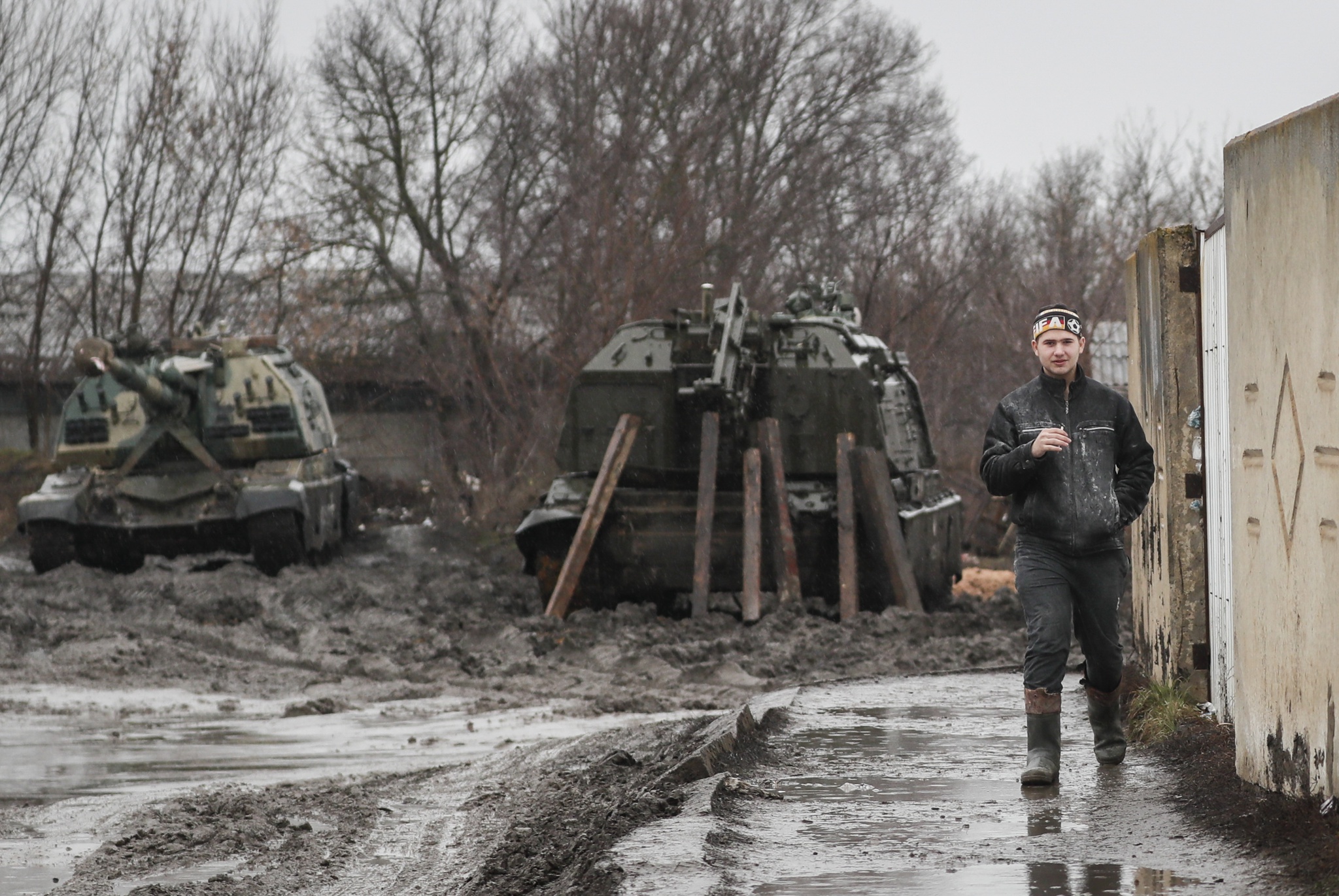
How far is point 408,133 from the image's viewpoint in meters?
31.9

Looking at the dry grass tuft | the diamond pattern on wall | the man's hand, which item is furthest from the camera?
the dry grass tuft

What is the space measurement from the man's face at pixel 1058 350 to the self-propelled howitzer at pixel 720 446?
9146 mm

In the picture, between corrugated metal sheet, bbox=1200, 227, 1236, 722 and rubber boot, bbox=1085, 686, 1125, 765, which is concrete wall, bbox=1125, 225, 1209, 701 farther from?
rubber boot, bbox=1085, 686, 1125, 765

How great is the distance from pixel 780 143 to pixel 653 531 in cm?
1898

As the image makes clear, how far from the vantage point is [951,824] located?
5.94 m

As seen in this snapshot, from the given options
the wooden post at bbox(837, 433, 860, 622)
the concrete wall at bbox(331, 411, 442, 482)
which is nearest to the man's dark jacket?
the wooden post at bbox(837, 433, 860, 622)

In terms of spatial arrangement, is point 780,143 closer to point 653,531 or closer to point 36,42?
point 36,42

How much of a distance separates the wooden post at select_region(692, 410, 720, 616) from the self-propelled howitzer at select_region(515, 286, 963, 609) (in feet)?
0.96

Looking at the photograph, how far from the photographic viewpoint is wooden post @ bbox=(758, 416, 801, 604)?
15703mm

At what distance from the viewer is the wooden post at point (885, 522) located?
1577cm

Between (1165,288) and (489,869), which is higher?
(1165,288)

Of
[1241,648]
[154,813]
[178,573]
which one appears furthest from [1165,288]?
[178,573]

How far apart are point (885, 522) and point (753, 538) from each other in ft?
4.06

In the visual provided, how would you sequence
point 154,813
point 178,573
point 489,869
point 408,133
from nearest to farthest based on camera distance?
point 489,869, point 154,813, point 178,573, point 408,133
